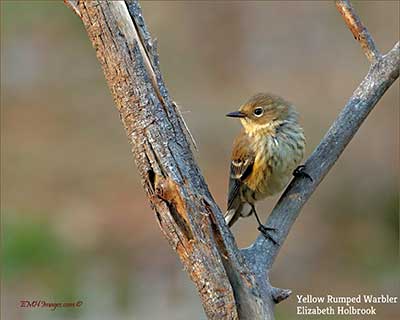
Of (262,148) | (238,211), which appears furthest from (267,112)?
(238,211)

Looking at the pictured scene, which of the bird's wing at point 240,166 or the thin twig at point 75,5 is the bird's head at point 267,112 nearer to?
the bird's wing at point 240,166

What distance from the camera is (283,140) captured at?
203 inches

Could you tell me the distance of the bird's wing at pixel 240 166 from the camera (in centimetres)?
526

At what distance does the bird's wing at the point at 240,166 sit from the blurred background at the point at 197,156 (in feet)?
4.91

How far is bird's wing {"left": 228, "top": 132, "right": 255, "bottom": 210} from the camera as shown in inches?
207

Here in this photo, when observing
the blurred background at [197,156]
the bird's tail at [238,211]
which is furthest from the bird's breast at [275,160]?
the blurred background at [197,156]

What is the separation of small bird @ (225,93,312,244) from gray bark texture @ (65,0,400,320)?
5.07 ft

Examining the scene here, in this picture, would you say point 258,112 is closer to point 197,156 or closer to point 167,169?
point 167,169

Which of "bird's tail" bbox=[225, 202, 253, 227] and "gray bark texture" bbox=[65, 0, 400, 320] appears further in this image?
"bird's tail" bbox=[225, 202, 253, 227]

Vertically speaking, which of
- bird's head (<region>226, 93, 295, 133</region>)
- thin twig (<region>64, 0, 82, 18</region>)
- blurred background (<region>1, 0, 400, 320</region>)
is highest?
blurred background (<region>1, 0, 400, 320</region>)

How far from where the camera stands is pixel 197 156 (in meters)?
9.39

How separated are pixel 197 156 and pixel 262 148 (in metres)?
4.20

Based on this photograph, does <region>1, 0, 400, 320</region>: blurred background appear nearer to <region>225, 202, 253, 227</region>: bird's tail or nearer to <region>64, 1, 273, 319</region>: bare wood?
<region>225, 202, 253, 227</region>: bird's tail

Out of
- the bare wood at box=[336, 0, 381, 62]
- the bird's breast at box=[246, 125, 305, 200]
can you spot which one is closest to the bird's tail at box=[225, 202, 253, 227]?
the bird's breast at box=[246, 125, 305, 200]
